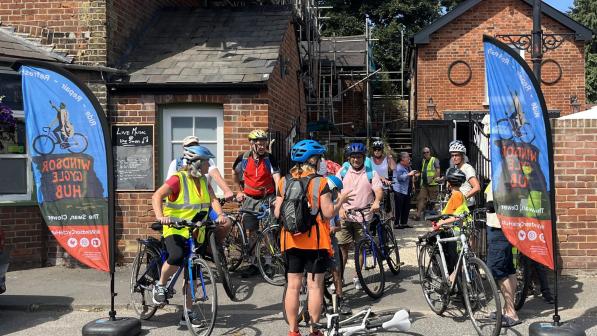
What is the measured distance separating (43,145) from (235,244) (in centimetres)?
316

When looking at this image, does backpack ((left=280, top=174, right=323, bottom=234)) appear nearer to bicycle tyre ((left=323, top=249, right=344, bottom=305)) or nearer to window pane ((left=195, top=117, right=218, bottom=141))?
bicycle tyre ((left=323, top=249, right=344, bottom=305))

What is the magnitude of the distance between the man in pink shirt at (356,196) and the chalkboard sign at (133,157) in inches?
128

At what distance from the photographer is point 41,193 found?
18.1 ft

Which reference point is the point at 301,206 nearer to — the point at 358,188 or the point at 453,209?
the point at 453,209

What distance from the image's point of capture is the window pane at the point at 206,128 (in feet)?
29.1

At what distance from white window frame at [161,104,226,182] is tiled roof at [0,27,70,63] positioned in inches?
65.5

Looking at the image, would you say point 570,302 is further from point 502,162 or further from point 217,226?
point 217,226

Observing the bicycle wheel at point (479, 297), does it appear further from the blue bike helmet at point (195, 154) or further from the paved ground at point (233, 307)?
the blue bike helmet at point (195, 154)

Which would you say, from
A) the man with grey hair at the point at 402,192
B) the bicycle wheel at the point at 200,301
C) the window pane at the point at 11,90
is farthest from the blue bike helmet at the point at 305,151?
the man with grey hair at the point at 402,192

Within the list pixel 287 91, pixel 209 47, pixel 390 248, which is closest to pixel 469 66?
pixel 287 91

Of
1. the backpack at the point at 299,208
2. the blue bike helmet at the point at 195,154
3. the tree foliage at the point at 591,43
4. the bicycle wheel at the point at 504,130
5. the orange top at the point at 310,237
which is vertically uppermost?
the tree foliage at the point at 591,43

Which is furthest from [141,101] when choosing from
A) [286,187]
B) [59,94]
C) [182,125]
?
[286,187]

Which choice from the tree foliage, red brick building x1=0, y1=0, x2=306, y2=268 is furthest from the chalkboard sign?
the tree foliage

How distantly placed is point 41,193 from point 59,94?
0.94 m
